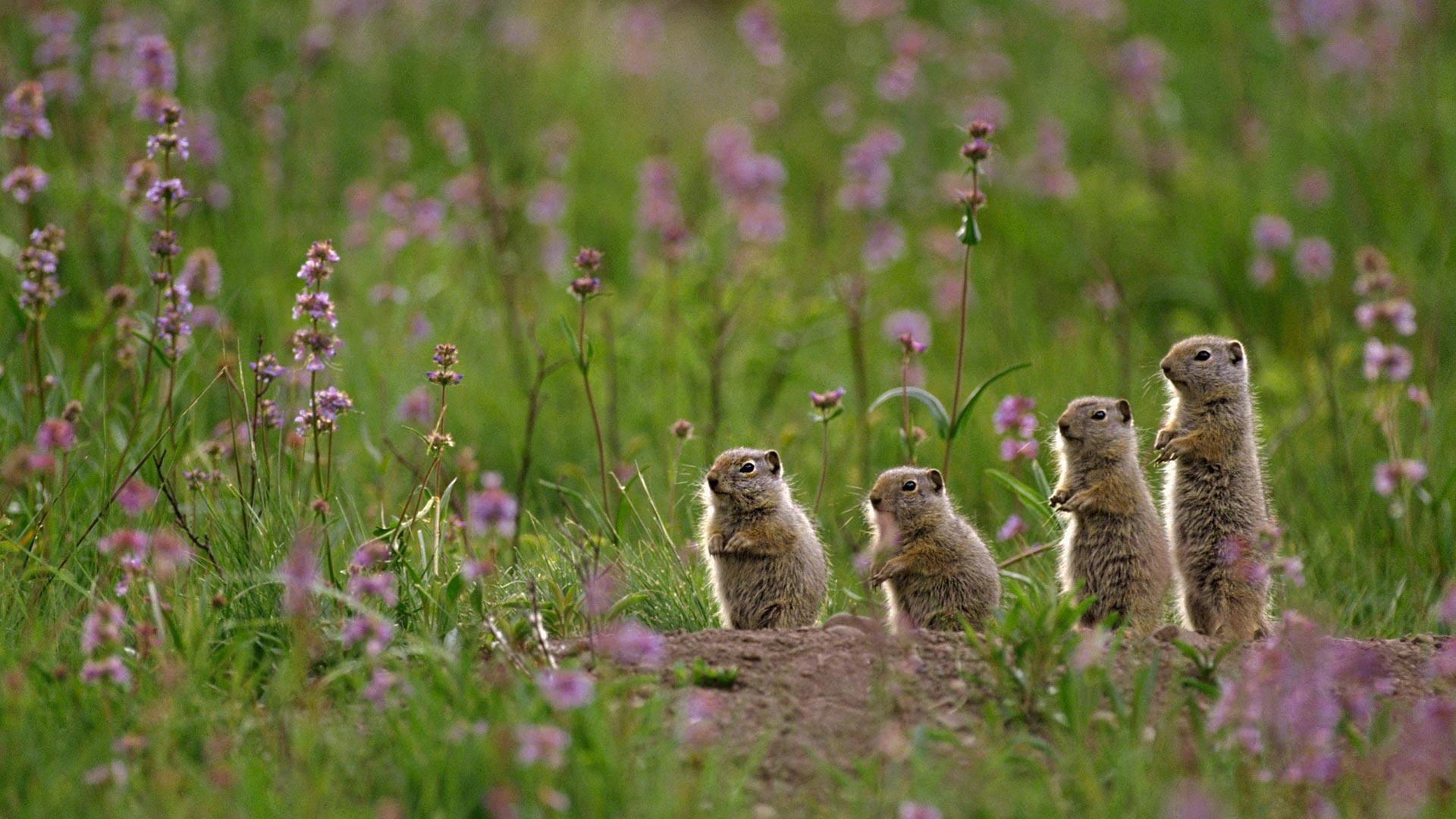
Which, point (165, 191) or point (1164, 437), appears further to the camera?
point (1164, 437)

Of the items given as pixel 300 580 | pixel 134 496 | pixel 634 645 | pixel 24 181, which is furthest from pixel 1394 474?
pixel 24 181

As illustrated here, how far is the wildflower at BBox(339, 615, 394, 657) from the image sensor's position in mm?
3654

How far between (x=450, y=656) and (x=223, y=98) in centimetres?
726

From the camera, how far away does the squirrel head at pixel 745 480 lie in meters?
5.01

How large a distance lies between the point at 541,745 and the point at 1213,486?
104 inches

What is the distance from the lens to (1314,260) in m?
7.89

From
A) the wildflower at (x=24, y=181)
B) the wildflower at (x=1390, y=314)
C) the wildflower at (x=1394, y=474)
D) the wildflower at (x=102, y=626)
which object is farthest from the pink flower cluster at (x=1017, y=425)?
the wildflower at (x=24, y=181)

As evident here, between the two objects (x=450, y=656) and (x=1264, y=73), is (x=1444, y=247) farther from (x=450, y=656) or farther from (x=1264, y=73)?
(x=450, y=656)

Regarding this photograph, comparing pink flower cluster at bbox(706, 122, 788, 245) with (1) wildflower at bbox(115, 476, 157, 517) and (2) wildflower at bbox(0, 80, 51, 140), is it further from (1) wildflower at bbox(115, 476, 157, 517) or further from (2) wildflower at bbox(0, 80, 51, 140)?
(1) wildflower at bbox(115, 476, 157, 517)

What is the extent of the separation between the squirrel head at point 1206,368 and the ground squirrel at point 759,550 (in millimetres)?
1276

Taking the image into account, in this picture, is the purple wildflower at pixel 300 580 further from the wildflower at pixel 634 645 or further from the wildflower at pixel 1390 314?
the wildflower at pixel 1390 314

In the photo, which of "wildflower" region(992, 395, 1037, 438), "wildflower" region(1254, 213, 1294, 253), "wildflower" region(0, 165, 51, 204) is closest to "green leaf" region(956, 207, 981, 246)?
"wildflower" region(992, 395, 1037, 438)

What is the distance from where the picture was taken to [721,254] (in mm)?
9812

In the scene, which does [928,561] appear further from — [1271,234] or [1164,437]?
[1271,234]
